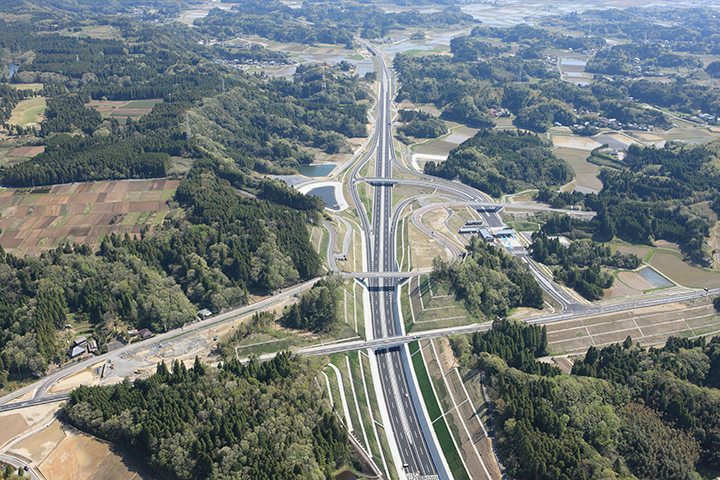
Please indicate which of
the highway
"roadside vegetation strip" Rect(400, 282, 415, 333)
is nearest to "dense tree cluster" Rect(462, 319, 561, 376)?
"roadside vegetation strip" Rect(400, 282, 415, 333)

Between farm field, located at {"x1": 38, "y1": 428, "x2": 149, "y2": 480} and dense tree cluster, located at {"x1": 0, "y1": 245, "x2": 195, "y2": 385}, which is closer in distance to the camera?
farm field, located at {"x1": 38, "y1": 428, "x2": 149, "y2": 480}

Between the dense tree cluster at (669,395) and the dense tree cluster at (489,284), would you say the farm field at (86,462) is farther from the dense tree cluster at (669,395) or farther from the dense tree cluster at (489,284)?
the dense tree cluster at (489,284)

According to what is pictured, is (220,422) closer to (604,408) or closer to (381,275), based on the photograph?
(604,408)

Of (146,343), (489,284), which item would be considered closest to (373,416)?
(146,343)

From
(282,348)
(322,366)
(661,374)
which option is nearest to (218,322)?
(282,348)

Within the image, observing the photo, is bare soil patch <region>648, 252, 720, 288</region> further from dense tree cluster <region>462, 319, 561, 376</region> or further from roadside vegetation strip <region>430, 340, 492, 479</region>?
roadside vegetation strip <region>430, 340, 492, 479</region>

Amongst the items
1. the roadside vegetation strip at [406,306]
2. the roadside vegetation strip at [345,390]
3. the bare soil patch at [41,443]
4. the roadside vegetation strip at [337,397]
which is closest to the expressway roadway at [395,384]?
the roadside vegetation strip at [406,306]

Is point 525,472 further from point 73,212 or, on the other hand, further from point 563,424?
point 73,212
